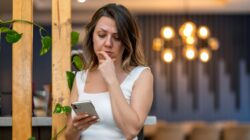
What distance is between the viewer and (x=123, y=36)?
5.22 feet

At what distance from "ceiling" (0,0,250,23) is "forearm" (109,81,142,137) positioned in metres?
6.52

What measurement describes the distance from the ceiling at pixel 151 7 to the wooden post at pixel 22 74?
615 cm

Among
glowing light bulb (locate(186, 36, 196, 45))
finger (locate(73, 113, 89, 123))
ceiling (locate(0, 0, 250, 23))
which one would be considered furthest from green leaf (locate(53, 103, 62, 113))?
ceiling (locate(0, 0, 250, 23))

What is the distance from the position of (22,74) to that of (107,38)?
38cm

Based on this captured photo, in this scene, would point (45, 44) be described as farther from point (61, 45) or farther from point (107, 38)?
point (107, 38)

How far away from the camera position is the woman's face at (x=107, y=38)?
1592mm

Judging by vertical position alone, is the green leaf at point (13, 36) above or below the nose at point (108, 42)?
above

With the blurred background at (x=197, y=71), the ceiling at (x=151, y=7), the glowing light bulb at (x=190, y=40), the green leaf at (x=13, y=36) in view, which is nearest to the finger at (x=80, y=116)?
the green leaf at (x=13, y=36)

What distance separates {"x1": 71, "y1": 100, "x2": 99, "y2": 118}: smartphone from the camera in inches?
58.1

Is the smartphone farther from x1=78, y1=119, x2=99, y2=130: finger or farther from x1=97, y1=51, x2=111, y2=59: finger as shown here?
x1=97, y1=51, x2=111, y2=59: finger

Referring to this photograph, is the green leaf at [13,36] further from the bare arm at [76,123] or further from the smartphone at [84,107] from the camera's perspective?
the smartphone at [84,107]

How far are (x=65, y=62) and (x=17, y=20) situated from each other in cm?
22

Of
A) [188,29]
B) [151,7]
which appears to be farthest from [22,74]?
[151,7]

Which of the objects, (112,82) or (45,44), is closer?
(112,82)
